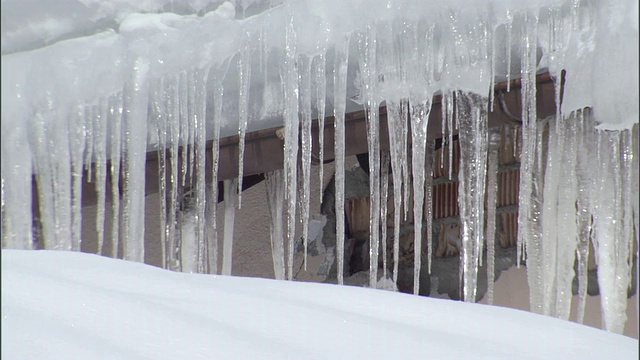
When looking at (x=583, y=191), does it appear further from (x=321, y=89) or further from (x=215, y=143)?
(x=215, y=143)

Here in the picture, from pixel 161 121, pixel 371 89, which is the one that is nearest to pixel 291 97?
pixel 371 89

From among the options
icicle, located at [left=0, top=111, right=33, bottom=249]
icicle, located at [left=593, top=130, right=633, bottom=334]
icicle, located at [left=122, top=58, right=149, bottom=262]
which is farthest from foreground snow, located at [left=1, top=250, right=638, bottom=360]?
icicle, located at [left=593, top=130, right=633, bottom=334]

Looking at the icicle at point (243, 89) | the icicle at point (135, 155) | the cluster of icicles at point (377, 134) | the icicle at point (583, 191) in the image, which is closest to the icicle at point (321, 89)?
the cluster of icicles at point (377, 134)

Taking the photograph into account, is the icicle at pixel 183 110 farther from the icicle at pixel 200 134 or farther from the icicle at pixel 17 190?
the icicle at pixel 17 190

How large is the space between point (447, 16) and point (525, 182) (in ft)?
1.93

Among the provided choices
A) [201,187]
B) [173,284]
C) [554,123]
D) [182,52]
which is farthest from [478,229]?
[173,284]

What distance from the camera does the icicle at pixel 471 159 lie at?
2.01 m

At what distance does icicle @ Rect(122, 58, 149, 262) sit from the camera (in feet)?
6.00

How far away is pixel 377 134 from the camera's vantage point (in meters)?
2.05

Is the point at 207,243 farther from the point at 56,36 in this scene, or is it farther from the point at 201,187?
the point at 56,36

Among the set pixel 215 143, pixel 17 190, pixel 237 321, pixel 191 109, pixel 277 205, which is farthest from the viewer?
pixel 277 205

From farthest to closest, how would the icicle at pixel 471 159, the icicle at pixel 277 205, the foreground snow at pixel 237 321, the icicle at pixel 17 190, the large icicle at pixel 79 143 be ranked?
the icicle at pixel 277 205
the icicle at pixel 471 159
the large icicle at pixel 79 143
the icicle at pixel 17 190
the foreground snow at pixel 237 321

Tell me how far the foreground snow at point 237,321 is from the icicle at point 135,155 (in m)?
0.53

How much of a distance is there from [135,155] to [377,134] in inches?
23.9
